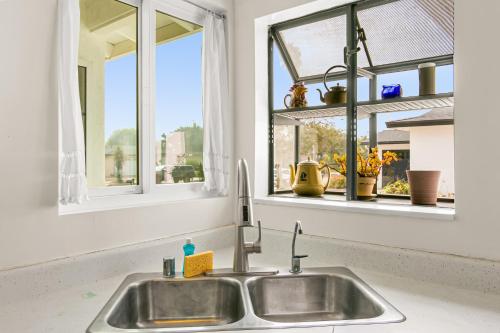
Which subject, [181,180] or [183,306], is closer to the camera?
[183,306]

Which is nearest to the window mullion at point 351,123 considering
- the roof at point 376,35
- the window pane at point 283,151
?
the roof at point 376,35

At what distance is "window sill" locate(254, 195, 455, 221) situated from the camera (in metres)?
1.53

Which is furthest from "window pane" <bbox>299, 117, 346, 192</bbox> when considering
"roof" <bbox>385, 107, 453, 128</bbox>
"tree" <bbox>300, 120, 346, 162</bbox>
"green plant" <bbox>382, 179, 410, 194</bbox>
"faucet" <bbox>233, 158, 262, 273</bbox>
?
"faucet" <bbox>233, 158, 262, 273</bbox>

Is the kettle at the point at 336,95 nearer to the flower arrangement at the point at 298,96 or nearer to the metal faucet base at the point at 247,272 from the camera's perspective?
the flower arrangement at the point at 298,96

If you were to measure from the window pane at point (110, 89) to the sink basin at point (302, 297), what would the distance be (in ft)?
2.86

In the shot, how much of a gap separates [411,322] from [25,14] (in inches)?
66.8

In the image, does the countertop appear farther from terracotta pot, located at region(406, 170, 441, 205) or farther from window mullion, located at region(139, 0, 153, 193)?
window mullion, located at region(139, 0, 153, 193)

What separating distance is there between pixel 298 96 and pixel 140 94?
94 cm

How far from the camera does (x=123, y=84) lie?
6.05 feet

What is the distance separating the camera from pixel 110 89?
179cm

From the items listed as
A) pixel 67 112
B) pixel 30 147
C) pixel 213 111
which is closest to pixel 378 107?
pixel 213 111

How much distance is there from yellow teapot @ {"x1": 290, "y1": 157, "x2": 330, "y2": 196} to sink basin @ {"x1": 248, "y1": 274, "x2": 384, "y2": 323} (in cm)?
65

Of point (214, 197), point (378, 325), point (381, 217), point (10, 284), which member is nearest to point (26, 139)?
point (10, 284)

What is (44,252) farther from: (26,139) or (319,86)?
(319,86)
